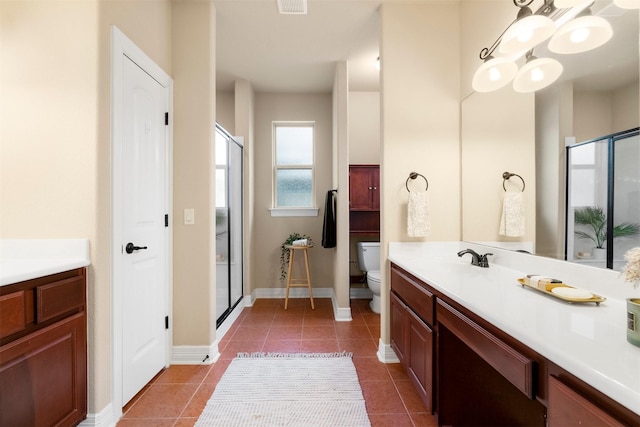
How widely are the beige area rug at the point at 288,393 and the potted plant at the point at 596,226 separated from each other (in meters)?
1.42

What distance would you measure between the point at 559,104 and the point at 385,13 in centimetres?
150

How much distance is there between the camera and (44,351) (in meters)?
1.24

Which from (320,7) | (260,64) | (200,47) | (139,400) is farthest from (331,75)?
(139,400)

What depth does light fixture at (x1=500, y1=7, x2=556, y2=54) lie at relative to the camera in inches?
51.7

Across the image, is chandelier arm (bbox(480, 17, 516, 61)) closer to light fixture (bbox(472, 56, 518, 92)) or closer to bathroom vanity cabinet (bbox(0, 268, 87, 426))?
light fixture (bbox(472, 56, 518, 92))

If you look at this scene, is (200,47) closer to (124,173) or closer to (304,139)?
(124,173)

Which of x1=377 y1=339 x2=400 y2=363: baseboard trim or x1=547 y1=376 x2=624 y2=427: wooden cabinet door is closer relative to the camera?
x1=547 y1=376 x2=624 y2=427: wooden cabinet door

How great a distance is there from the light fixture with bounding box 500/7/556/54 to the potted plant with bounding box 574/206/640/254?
820 millimetres

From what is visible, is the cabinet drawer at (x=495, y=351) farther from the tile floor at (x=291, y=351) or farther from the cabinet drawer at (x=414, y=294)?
the tile floor at (x=291, y=351)

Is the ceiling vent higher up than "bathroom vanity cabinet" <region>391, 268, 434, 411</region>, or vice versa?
the ceiling vent

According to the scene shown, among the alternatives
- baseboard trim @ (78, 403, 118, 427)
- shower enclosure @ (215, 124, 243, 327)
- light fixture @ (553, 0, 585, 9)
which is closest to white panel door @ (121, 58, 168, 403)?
baseboard trim @ (78, 403, 118, 427)

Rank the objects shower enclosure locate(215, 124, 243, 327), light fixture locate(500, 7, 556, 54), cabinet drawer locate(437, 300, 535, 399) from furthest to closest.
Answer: shower enclosure locate(215, 124, 243, 327) < light fixture locate(500, 7, 556, 54) < cabinet drawer locate(437, 300, 535, 399)

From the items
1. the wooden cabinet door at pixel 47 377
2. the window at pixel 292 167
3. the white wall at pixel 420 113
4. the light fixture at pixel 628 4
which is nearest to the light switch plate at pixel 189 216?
the wooden cabinet door at pixel 47 377

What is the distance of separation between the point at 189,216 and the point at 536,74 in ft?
7.76
